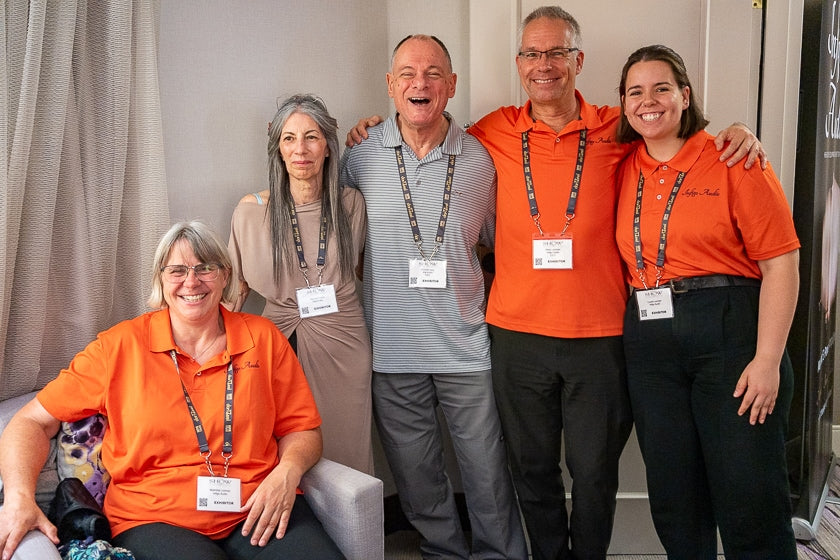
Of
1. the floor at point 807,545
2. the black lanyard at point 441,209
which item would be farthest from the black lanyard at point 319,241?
the floor at point 807,545

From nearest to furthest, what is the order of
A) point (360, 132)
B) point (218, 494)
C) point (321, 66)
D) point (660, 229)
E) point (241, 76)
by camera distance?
point (218, 494) < point (660, 229) < point (360, 132) < point (241, 76) < point (321, 66)

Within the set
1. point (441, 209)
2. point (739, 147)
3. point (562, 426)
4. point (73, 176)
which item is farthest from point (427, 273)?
point (73, 176)

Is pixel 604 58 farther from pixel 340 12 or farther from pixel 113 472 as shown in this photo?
pixel 113 472

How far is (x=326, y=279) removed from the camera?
252 centimetres

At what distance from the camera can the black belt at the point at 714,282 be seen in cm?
209

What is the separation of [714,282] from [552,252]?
0.51 metres

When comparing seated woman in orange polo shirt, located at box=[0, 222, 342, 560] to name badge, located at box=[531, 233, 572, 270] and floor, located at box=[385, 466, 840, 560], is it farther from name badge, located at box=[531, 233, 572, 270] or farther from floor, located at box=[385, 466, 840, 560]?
floor, located at box=[385, 466, 840, 560]

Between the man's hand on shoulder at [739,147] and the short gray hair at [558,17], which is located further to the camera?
the short gray hair at [558,17]

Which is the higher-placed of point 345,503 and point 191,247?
point 191,247

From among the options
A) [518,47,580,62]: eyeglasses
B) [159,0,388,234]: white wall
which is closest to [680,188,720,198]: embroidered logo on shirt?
[518,47,580,62]: eyeglasses

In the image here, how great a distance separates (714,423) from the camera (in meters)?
2.11

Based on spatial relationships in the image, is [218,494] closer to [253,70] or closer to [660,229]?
[660,229]

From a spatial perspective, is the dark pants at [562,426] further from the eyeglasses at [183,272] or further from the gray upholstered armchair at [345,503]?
the eyeglasses at [183,272]

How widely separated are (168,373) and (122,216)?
26.8 inches
